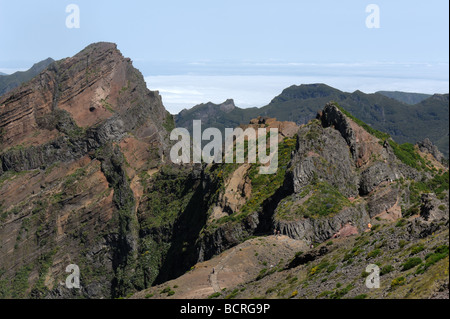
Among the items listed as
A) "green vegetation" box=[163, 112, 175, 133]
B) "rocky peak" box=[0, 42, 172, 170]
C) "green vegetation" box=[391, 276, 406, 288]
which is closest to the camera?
"green vegetation" box=[391, 276, 406, 288]

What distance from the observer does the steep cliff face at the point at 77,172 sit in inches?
4008

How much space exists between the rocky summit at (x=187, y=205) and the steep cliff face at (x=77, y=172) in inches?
11.7

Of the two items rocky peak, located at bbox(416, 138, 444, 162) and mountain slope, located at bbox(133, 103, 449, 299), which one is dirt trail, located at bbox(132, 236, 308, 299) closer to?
mountain slope, located at bbox(133, 103, 449, 299)

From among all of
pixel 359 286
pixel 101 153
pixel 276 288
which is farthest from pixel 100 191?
pixel 359 286

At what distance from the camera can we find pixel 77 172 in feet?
369

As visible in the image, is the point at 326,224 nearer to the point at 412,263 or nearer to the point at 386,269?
the point at 386,269

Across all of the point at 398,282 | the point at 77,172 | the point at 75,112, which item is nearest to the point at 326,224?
the point at 398,282

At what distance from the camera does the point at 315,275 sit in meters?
39.8

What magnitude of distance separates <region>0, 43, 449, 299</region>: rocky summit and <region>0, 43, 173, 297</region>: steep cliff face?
297mm

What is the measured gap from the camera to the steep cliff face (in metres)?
102

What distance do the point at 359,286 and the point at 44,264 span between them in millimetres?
83986

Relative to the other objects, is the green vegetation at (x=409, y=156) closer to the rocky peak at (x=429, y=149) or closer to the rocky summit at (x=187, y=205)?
the rocky summit at (x=187, y=205)

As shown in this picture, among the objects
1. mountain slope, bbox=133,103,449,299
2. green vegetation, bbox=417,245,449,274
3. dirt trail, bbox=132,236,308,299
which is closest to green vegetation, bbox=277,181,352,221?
mountain slope, bbox=133,103,449,299
